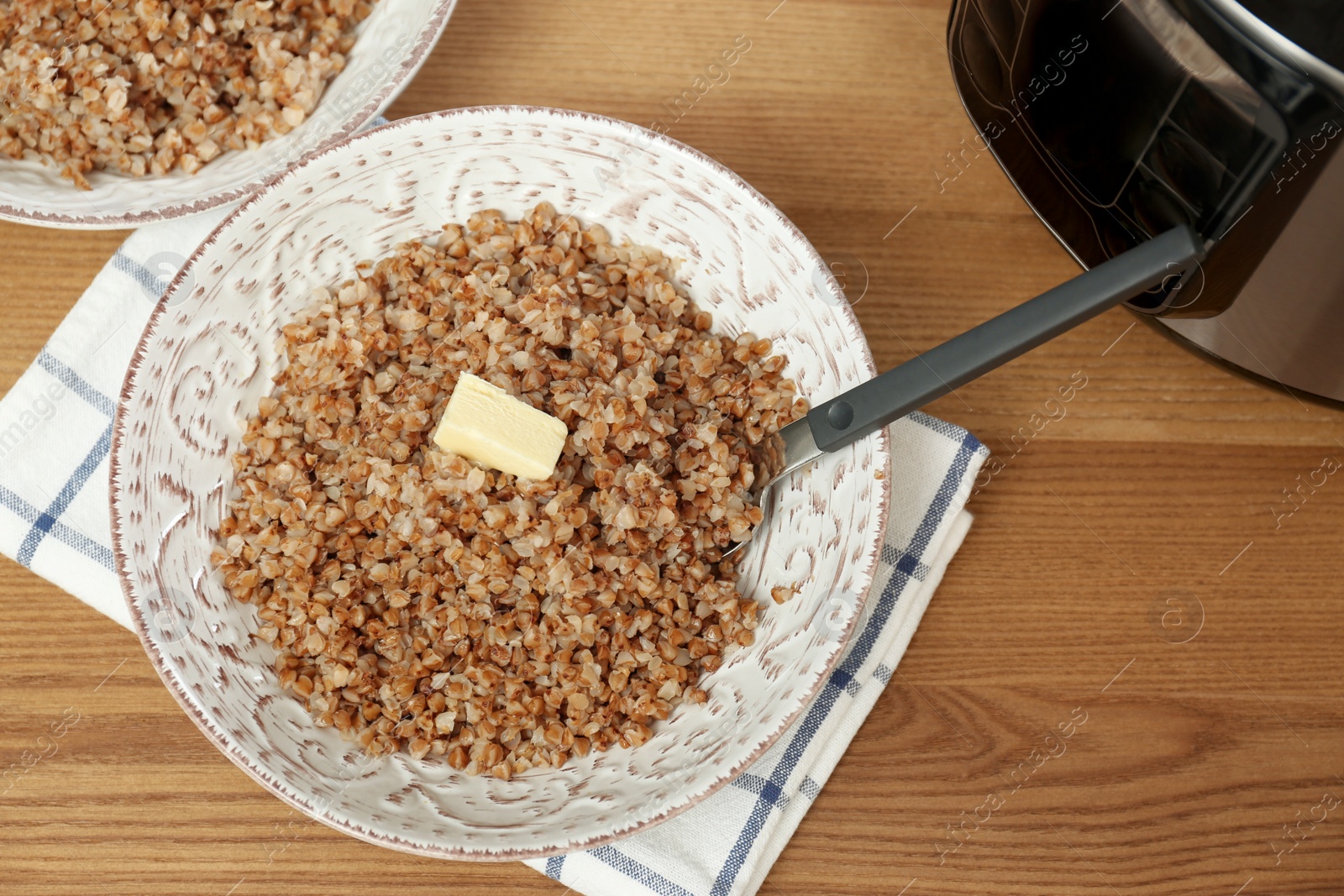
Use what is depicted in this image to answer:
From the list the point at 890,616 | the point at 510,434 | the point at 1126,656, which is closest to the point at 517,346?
the point at 510,434

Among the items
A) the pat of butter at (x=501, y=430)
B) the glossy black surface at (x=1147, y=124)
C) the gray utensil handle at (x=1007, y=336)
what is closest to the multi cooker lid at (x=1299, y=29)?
the glossy black surface at (x=1147, y=124)

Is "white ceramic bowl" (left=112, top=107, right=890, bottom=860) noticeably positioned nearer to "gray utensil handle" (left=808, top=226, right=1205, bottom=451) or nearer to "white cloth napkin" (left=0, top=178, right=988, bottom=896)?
"gray utensil handle" (left=808, top=226, right=1205, bottom=451)

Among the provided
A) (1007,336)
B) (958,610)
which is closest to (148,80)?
(1007,336)

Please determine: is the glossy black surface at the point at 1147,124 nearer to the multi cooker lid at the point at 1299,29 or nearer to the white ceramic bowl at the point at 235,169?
the multi cooker lid at the point at 1299,29

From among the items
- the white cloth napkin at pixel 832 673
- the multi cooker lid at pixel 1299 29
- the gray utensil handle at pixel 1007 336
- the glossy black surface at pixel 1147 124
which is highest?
the multi cooker lid at pixel 1299 29

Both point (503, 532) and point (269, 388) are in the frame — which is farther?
point (269, 388)

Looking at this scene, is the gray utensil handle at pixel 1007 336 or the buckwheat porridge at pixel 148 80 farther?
the buckwheat porridge at pixel 148 80

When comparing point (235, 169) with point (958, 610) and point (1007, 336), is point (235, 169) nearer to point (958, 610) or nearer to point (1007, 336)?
point (1007, 336)
